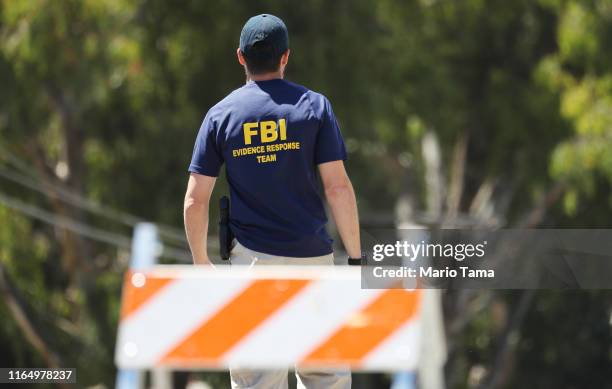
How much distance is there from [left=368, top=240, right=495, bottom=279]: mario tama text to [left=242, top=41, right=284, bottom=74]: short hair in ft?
2.86

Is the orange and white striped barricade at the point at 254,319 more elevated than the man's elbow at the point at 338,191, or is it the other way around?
the man's elbow at the point at 338,191

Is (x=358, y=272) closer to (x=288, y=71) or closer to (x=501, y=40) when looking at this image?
(x=288, y=71)

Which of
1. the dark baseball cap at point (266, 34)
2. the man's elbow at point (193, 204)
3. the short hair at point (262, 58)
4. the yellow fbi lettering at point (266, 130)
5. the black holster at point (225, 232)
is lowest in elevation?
the black holster at point (225, 232)

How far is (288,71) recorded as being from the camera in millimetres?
16688

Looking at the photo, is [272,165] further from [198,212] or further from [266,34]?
[266,34]

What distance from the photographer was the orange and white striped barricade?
4020 mm

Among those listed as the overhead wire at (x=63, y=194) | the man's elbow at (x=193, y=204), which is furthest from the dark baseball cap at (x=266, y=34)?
the overhead wire at (x=63, y=194)

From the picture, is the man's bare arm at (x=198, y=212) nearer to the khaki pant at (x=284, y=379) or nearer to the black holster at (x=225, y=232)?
the black holster at (x=225, y=232)

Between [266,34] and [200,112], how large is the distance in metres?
12.0

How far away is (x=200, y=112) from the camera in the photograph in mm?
17078

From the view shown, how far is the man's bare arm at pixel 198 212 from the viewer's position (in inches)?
205

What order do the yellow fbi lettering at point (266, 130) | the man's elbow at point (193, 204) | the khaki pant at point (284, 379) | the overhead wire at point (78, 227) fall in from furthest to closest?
1. the overhead wire at point (78, 227)
2. the man's elbow at point (193, 204)
3. the yellow fbi lettering at point (266, 130)
4. the khaki pant at point (284, 379)

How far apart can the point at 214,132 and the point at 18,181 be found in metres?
12.8

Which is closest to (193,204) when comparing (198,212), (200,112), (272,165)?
(198,212)
